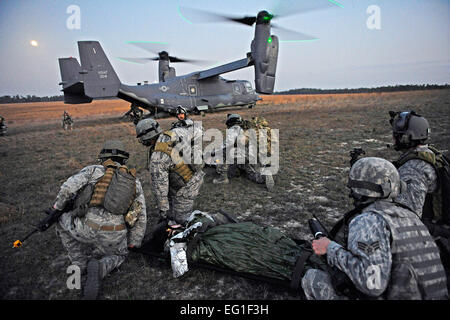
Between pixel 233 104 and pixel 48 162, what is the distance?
13.9m

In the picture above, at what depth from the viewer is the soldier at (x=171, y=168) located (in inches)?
161

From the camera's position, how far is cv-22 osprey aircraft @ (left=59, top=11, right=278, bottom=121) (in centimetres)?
1270

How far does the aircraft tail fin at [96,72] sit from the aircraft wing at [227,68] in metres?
5.82

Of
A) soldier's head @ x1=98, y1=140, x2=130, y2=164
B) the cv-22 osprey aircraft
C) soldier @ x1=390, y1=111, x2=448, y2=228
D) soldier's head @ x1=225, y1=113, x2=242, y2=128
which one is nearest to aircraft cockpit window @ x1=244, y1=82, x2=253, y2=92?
the cv-22 osprey aircraft

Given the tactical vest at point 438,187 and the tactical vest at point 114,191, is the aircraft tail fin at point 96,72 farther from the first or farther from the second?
the tactical vest at point 438,187

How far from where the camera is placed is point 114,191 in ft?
10.3

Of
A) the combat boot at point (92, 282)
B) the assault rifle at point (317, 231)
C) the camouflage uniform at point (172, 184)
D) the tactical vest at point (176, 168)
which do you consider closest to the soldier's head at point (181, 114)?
the camouflage uniform at point (172, 184)

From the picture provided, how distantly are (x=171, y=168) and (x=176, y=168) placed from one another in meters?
0.08

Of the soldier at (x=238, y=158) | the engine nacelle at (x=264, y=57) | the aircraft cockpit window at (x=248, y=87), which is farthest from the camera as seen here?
the aircraft cockpit window at (x=248, y=87)

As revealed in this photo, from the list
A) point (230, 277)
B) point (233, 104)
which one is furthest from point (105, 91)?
point (230, 277)

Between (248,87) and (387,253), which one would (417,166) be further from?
(248,87)

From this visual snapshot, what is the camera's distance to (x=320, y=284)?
93.0 inches

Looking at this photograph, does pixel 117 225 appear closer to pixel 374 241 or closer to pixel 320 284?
pixel 320 284

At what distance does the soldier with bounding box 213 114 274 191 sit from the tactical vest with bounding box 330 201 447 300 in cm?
436
